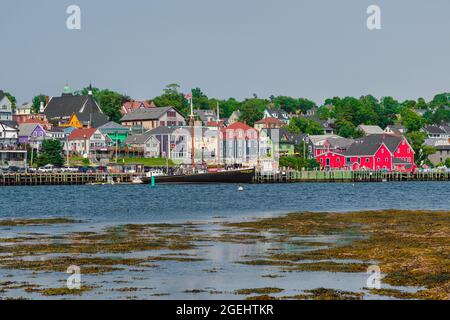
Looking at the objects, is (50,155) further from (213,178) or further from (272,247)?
(272,247)

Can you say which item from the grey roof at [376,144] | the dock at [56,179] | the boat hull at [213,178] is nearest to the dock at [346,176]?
the boat hull at [213,178]

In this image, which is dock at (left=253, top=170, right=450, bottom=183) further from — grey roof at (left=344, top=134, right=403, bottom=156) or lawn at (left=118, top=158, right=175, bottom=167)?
lawn at (left=118, top=158, right=175, bottom=167)

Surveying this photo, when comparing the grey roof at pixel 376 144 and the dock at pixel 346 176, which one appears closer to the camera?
the dock at pixel 346 176

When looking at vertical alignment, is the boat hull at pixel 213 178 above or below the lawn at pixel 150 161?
below

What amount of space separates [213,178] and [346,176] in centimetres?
3000

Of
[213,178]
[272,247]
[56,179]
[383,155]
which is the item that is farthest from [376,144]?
[272,247]

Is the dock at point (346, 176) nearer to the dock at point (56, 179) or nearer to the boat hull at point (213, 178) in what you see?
the boat hull at point (213, 178)

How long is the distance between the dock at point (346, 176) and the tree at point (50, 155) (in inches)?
1692

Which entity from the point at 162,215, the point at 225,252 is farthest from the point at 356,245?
the point at 162,215

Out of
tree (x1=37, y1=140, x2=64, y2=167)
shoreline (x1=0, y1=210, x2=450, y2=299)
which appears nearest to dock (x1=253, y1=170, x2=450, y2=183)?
tree (x1=37, y1=140, x2=64, y2=167)

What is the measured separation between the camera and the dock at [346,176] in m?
171

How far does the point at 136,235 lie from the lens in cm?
5219
